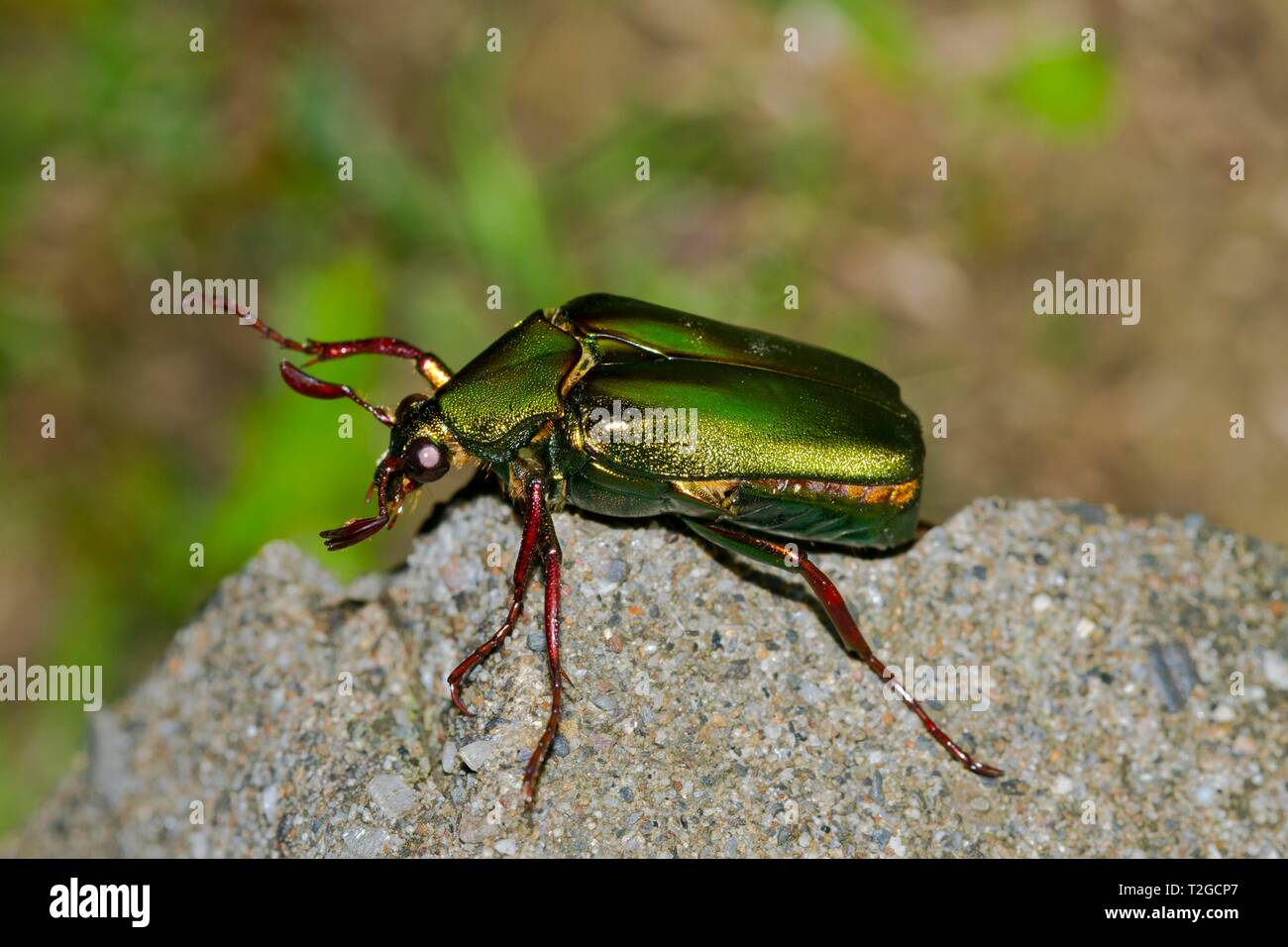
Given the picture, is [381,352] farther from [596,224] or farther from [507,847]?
[596,224]

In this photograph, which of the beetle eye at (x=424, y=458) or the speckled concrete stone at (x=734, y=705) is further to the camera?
the beetle eye at (x=424, y=458)

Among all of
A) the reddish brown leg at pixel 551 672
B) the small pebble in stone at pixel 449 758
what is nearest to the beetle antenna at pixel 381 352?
the reddish brown leg at pixel 551 672

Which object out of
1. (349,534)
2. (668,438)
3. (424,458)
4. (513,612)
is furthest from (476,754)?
(668,438)

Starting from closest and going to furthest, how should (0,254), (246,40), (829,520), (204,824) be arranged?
1. (829,520)
2. (204,824)
3. (0,254)
4. (246,40)

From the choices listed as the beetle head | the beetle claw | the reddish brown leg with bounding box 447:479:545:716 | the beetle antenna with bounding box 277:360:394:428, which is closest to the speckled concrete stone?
the reddish brown leg with bounding box 447:479:545:716

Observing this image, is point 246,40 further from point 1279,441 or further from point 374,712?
point 1279,441

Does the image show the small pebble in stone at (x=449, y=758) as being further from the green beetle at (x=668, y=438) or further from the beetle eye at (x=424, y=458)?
the beetle eye at (x=424, y=458)

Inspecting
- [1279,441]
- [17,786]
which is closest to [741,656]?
[17,786]
